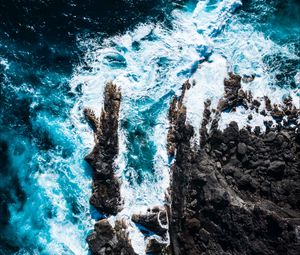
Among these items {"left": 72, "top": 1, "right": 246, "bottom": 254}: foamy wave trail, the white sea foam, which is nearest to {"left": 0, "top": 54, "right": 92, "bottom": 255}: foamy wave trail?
the white sea foam

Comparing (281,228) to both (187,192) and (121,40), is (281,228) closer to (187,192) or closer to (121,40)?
(187,192)

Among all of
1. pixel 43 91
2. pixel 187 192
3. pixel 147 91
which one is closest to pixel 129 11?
pixel 147 91

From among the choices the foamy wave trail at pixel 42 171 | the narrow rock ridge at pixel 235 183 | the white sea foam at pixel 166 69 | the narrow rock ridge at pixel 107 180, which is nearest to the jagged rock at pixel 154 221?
the narrow rock ridge at pixel 235 183

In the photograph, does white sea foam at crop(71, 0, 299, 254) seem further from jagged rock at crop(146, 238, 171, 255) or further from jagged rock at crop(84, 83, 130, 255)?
jagged rock at crop(146, 238, 171, 255)

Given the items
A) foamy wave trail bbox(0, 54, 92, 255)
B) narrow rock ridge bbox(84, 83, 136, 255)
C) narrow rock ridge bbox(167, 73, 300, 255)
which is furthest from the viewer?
foamy wave trail bbox(0, 54, 92, 255)

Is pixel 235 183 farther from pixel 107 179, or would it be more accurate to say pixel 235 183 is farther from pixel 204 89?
pixel 107 179
